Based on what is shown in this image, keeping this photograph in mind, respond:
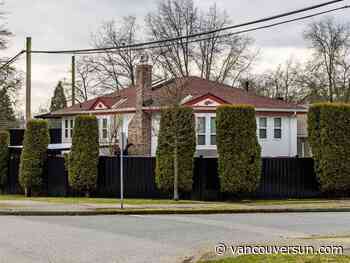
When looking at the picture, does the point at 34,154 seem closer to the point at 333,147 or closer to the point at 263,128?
the point at 333,147

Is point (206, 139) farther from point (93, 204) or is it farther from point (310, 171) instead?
point (93, 204)

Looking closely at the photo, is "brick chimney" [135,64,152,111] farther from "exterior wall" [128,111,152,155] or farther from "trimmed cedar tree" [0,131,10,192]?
"trimmed cedar tree" [0,131,10,192]

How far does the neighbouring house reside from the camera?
133ft

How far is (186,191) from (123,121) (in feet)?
49.9

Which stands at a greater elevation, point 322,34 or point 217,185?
point 322,34

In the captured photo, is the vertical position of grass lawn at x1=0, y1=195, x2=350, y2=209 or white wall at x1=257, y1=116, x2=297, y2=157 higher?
white wall at x1=257, y1=116, x2=297, y2=157

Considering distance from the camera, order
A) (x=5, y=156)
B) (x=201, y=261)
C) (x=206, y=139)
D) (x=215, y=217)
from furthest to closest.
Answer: (x=206, y=139)
(x=5, y=156)
(x=215, y=217)
(x=201, y=261)

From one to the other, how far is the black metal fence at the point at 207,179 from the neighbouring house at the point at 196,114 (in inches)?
319

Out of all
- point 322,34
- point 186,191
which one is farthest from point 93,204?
point 322,34

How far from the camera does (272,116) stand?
141ft

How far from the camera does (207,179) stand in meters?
29.2

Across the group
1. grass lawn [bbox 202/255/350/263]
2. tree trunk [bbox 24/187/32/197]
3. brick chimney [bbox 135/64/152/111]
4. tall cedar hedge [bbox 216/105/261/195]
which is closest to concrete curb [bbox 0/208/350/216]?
tall cedar hedge [bbox 216/105/261/195]

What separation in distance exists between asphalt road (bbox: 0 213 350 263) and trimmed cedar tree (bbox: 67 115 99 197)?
8.41 m

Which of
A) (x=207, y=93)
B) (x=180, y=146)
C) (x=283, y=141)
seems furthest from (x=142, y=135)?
(x=180, y=146)
